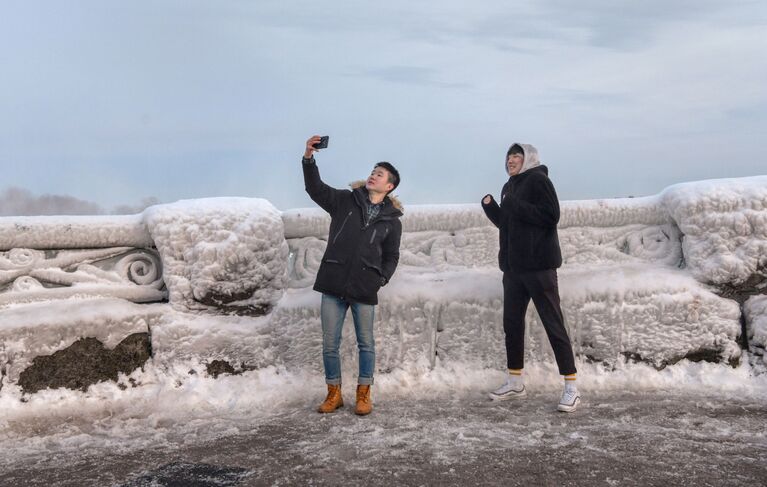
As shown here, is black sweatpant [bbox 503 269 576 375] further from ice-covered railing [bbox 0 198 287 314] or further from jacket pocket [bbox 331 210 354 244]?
ice-covered railing [bbox 0 198 287 314]

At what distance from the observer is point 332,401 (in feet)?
13.9

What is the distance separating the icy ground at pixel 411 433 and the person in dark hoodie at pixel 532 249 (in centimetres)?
39

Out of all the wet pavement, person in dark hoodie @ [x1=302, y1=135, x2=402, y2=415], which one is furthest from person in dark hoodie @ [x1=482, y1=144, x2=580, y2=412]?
person in dark hoodie @ [x1=302, y1=135, x2=402, y2=415]

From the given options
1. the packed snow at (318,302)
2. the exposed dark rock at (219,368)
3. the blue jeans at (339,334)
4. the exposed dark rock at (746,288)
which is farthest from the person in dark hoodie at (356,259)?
the exposed dark rock at (746,288)

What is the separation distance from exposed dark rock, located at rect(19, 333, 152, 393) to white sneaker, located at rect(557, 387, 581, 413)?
273cm

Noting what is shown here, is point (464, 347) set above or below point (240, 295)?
below

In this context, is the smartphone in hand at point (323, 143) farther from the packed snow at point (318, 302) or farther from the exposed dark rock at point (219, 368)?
the exposed dark rock at point (219, 368)

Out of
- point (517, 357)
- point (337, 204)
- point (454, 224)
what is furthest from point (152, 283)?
point (517, 357)

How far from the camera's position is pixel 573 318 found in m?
4.94

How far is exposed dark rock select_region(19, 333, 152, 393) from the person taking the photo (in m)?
4.37

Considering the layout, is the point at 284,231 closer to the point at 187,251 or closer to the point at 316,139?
the point at 187,251

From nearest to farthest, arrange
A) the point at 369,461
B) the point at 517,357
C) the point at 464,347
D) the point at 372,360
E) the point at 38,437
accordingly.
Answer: the point at 369,461, the point at 38,437, the point at 372,360, the point at 517,357, the point at 464,347

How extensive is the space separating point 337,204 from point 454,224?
1.11 meters

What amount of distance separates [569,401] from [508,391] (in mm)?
439
